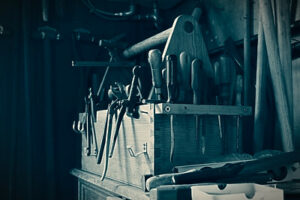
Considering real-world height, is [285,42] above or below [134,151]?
above

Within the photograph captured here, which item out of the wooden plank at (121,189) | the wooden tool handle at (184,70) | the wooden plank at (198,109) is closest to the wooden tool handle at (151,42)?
the wooden tool handle at (184,70)

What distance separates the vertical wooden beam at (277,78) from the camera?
3.24ft

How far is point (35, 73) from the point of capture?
164 cm

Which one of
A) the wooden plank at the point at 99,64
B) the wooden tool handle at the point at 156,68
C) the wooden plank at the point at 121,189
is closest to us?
the wooden plank at the point at 121,189

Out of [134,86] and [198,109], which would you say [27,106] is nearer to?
[134,86]

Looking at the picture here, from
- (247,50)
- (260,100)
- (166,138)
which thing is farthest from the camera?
(247,50)

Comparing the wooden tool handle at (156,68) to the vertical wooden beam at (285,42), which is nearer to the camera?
the wooden tool handle at (156,68)

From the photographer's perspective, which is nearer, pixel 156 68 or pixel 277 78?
pixel 156 68

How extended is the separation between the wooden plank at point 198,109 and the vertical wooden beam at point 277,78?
11 cm

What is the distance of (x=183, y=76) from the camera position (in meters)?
0.94

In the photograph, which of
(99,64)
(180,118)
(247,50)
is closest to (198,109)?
(180,118)

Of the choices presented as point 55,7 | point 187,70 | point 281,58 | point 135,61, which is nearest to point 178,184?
point 187,70

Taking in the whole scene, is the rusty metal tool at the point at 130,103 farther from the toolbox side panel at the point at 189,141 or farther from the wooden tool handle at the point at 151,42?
the wooden tool handle at the point at 151,42

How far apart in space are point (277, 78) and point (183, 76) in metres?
0.31
